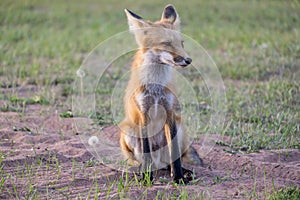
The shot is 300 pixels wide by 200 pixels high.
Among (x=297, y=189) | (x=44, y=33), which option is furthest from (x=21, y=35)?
(x=297, y=189)

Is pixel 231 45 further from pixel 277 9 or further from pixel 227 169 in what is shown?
pixel 227 169

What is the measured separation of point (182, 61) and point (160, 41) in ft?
1.25

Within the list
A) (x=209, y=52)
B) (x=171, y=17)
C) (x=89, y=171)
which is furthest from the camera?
(x=209, y=52)

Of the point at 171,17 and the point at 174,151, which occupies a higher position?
the point at 171,17

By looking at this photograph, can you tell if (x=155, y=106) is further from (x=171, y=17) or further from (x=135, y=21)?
(x=171, y=17)

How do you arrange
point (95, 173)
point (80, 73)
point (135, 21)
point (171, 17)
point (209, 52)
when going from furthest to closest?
point (209, 52), point (80, 73), point (171, 17), point (135, 21), point (95, 173)

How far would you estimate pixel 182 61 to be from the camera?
208 inches

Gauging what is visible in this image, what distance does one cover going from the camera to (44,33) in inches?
488

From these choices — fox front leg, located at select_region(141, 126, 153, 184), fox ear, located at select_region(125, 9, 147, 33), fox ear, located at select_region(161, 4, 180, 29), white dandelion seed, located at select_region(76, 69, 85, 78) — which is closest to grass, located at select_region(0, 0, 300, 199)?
white dandelion seed, located at select_region(76, 69, 85, 78)

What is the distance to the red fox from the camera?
17.8 ft

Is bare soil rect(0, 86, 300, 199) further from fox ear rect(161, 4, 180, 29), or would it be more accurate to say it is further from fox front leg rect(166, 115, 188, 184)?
fox ear rect(161, 4, 180, 29)

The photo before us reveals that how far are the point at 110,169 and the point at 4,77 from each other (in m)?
4.41

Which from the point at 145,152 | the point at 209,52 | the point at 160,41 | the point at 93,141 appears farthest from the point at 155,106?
the point at 209,52

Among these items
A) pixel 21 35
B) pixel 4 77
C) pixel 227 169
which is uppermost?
pixel 21 35
